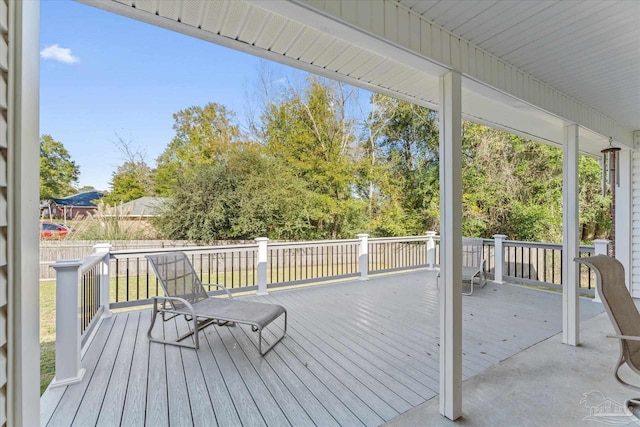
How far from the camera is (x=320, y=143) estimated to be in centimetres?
1084

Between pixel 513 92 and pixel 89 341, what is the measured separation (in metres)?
4.99

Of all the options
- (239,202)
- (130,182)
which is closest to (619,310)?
(239,202)

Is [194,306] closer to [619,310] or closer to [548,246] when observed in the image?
[619,310]

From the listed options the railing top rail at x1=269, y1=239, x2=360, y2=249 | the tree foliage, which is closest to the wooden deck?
the railing top rail at x1=269, y1=239, x2=360, y2=249

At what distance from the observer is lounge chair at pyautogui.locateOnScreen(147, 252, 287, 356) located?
123 inches

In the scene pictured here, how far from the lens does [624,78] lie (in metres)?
2.91

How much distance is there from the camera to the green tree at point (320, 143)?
416 inches

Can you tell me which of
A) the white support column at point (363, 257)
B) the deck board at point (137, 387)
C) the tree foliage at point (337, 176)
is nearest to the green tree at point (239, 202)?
the tree foliage at point (337, 176)

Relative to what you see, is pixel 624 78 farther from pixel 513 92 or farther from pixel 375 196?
pixel 375 196

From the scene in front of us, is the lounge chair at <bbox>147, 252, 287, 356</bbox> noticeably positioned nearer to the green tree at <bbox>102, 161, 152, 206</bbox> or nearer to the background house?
the background house

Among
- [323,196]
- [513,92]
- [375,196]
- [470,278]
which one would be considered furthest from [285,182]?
[513,92]

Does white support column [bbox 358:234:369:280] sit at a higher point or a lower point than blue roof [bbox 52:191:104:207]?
lower

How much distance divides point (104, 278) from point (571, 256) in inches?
229

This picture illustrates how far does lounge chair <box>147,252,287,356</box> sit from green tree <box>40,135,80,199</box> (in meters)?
8.08
